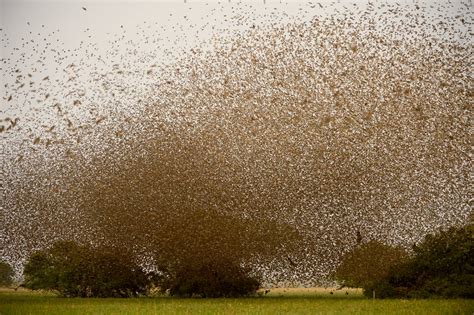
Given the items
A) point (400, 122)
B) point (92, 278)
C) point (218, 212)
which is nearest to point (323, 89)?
point (400, 122)

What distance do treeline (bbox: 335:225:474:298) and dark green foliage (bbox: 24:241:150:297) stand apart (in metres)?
7.73

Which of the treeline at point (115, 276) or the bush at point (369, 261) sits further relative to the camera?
the treeline at point (115, 276)

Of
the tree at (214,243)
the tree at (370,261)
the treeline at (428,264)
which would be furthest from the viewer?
the treeline at (428,264)

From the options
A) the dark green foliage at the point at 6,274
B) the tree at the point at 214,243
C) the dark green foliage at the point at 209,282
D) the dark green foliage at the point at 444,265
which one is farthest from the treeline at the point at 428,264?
the dark green foliage at the point at 6,274

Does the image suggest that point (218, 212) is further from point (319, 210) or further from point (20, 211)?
point (20, 211)

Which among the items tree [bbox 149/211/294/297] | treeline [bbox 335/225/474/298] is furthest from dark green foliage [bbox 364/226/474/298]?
tree [bbox 149/211/294/297]

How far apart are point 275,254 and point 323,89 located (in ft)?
19.0

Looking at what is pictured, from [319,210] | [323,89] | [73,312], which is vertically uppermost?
[323,89]

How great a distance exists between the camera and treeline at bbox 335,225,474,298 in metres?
21.8

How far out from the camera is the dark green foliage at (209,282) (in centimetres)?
2409

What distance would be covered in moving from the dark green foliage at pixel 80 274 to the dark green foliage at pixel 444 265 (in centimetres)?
948

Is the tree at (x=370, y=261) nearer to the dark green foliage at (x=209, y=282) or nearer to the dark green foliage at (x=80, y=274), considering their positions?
the dark green foliage at (x=209, y=282)

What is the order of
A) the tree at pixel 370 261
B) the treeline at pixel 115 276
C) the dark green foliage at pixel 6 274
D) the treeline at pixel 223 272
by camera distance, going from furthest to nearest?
the dark green foliage at pixel 6 274 < the treeline at pixel 115 276 < the treeline at pixel 223 272 < the tree at pixel 370 261

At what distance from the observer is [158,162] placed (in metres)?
21.2
